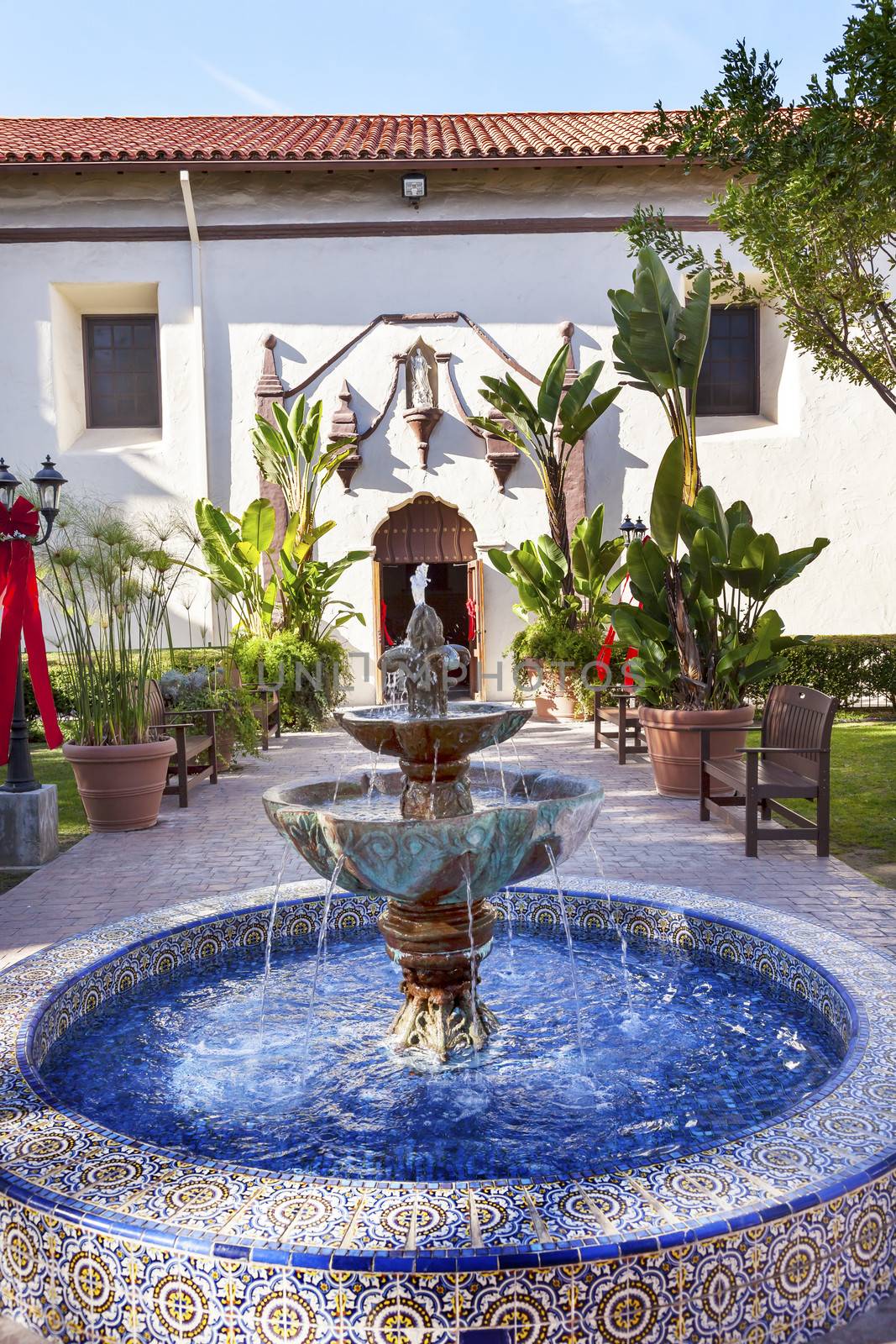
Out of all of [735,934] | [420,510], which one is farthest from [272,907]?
[420,510]

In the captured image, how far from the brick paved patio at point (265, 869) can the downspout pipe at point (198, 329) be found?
8.06 meters

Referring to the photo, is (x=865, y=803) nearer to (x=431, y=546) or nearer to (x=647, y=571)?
(x=647, y=571)

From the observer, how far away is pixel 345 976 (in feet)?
15.6

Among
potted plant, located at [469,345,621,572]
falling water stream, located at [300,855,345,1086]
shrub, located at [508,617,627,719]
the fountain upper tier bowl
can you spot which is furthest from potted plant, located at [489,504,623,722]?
the fountain upper tier bowl

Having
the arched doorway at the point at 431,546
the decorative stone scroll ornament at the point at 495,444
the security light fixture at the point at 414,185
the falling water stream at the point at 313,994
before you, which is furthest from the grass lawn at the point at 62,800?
the security light fixture at the point at 414,185

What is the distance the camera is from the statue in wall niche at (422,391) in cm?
1588

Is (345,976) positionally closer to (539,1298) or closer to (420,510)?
(539,1298)

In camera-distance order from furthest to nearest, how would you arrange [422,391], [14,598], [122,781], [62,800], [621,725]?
[422,391] → [621,725] → [62,800] → [122,781] → [14,598]

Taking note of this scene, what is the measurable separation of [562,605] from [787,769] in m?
7.78

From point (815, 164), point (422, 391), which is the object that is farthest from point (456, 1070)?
point (422, 391)

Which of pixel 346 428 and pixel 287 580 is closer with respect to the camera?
Result: pixel 287 580

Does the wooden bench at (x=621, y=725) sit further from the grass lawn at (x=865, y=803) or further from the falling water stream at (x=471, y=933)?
the falling water stream at (x=471, y=933)

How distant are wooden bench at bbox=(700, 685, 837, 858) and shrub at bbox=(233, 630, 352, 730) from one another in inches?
277

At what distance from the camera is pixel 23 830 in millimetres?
7145
